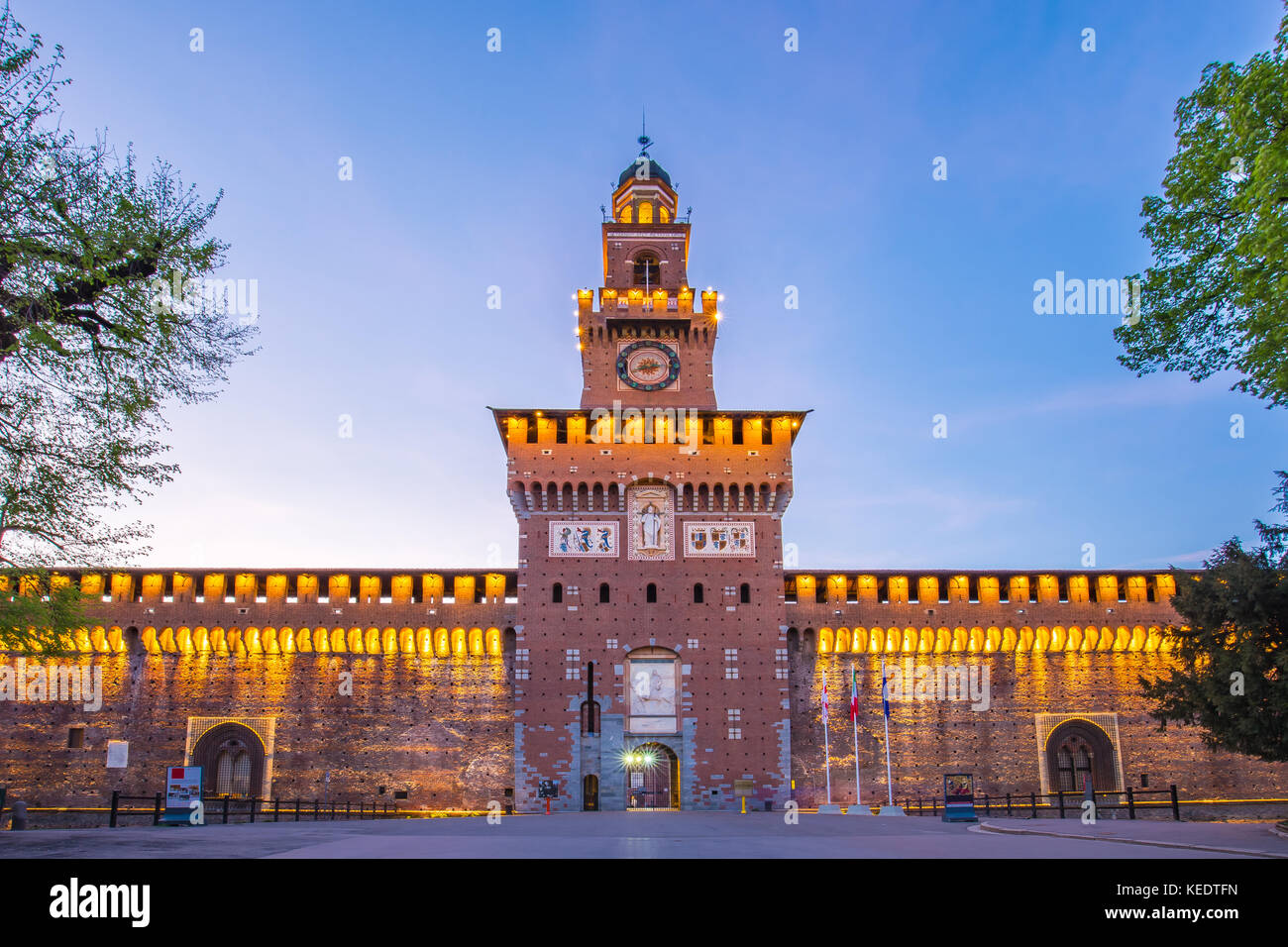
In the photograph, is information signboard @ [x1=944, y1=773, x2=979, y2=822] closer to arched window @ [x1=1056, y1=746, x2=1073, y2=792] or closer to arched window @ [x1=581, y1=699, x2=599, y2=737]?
arched window @ [x1=1056, y1=746, x2=1073, y2=792]

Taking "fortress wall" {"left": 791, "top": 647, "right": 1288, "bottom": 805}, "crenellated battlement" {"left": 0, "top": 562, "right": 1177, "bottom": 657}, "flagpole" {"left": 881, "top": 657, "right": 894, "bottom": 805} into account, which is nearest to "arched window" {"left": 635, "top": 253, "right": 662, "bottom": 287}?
"crenellated battlement" {"left": 0, "top": 562, "right": 1177, "bottom": 657}

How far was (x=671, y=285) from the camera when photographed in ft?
143

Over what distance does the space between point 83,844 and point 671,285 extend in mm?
35089

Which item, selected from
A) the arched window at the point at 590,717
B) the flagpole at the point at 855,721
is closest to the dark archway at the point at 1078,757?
the flagpole at the point at 855,721

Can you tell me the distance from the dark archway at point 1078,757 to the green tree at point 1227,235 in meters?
25.3

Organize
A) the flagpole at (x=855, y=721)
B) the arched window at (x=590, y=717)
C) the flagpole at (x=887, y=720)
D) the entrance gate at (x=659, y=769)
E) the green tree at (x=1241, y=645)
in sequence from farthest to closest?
the arched window at (x=590, y=717), the entrance gate at (x=659, y=769), the flagpole at (x=855, y=721), the flagpole at (x=887, y=720), the green tree at (x=1241, y=645)

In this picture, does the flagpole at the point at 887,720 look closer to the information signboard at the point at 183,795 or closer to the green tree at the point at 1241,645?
the green tree at the point at 1241,645

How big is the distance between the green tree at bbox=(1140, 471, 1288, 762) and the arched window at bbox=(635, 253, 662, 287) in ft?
89.6

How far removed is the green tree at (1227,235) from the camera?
1369 cm

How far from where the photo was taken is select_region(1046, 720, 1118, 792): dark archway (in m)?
38.2

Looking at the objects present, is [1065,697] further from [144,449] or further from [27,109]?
[27,109]

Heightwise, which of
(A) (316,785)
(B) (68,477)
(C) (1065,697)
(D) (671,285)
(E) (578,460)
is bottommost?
(A) (316,785)
